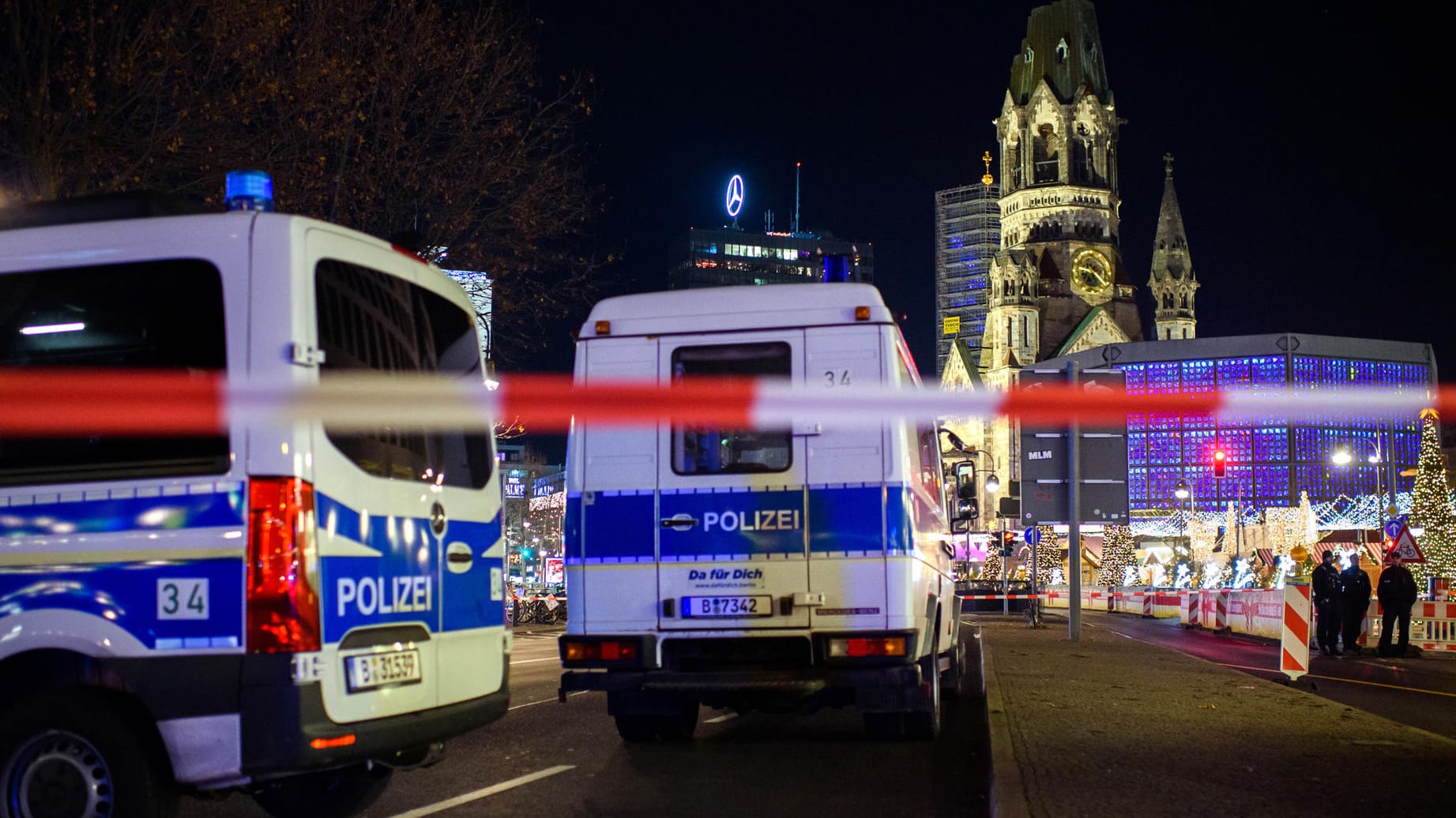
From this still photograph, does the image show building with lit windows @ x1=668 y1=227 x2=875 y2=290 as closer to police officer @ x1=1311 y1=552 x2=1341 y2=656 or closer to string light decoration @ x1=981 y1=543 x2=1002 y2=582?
string light decoration @ x1=981 y1=543 x2=1002 y2=582

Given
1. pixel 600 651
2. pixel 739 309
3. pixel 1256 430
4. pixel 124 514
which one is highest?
pixel 1256 430

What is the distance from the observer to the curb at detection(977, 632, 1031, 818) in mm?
6145

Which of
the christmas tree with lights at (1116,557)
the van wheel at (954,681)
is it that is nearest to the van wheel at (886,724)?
the van wheel at (954,681)

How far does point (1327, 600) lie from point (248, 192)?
20.9 meters

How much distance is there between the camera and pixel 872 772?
28.8 feet

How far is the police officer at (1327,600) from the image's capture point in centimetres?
2306

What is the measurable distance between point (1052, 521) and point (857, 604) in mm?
15150

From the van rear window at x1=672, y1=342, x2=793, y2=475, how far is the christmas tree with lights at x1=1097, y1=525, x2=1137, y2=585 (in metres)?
73.8

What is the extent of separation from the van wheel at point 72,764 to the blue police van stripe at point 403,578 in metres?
0.81

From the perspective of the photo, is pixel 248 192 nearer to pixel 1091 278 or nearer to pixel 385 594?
pixel 385 594

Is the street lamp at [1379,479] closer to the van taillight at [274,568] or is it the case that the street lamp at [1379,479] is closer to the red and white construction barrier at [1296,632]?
the red and white construction barrier at [1296,632]

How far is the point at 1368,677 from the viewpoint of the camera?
1811 centimetres

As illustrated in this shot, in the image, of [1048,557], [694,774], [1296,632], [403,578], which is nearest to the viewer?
[403,578]

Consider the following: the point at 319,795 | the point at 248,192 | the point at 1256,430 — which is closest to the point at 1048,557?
the point at 1256,430
